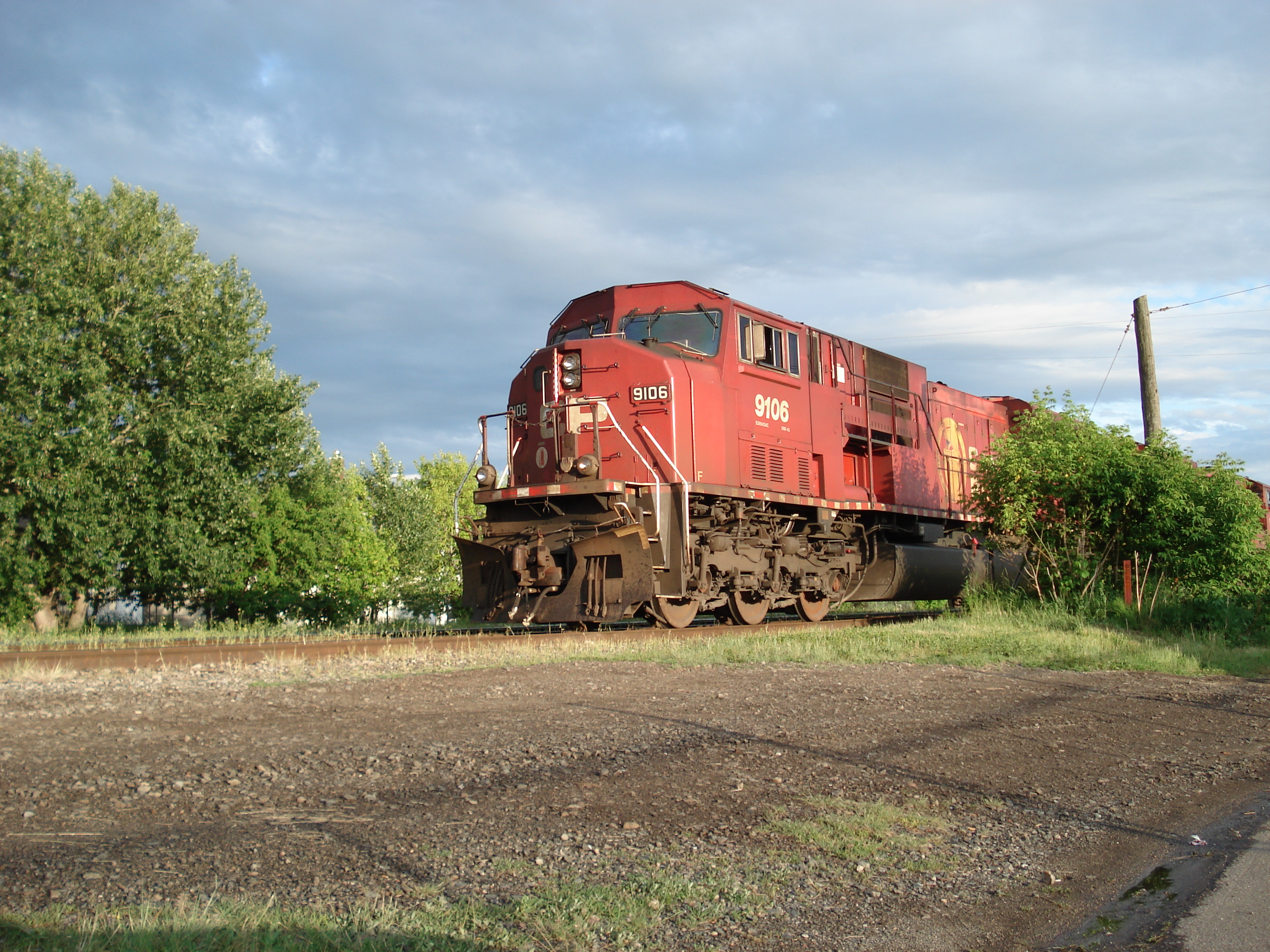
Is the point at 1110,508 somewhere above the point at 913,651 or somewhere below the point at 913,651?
above

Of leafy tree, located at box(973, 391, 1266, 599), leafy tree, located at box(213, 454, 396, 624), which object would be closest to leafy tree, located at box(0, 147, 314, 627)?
leafy tree, located at box(213, 454, 396, 624)

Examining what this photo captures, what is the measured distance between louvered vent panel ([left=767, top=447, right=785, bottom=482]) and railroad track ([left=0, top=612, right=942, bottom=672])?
6.61ft

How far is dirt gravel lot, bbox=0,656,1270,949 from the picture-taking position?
10.8 ft

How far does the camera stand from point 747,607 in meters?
13.6

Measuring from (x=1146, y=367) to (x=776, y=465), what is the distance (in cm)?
751

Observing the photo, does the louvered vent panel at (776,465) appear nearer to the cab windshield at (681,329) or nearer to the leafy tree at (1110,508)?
the cab windshield at (681,329)

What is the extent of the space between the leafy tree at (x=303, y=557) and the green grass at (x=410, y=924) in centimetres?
1884

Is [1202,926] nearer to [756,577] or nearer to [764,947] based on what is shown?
[764,947]

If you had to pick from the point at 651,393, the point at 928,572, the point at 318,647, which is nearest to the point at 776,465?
the point at 651,393

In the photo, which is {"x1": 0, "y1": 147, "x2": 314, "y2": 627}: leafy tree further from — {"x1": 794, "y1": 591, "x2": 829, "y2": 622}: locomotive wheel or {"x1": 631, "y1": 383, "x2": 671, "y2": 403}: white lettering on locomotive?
{"x1": 794, "y1": 591, "x2": 829, "y2": 622}: locomotive wheel

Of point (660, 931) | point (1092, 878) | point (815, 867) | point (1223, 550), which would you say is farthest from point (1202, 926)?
point (1223, 550)

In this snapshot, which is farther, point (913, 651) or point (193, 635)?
point (193, 635)

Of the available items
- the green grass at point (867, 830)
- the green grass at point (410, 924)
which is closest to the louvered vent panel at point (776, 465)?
the green grass at point (867, 830)

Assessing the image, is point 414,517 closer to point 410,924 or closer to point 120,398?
point 120,398
